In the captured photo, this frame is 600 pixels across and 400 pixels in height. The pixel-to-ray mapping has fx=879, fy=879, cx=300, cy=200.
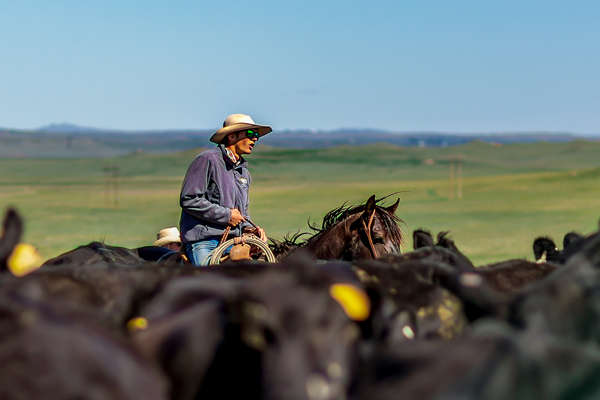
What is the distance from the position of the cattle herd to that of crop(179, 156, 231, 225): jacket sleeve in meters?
3.98

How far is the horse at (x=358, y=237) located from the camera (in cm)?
917

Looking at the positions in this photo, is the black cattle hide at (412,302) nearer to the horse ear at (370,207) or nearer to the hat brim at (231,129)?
the hat brim at (231,129)

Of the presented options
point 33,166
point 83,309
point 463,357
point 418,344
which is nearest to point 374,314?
point 418,344

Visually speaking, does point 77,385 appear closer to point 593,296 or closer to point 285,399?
point 285,399

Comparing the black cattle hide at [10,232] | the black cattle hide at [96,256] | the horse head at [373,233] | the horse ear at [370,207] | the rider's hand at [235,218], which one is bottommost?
the black cattle hide at [96,256]

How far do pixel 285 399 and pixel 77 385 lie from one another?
0.86 m

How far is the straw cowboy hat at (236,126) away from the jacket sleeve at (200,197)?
392mm

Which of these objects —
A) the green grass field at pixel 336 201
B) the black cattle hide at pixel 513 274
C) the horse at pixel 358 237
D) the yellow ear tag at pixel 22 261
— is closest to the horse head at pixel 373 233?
the horse at pixel 358 237

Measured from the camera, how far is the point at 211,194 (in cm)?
902

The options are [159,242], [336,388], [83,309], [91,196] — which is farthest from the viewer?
[91,196]

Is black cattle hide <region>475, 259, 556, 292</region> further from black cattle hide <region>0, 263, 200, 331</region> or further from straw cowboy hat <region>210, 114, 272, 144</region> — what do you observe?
straw cowboy hat <region>210, 114, 272, 144</region>

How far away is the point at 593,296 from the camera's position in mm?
4172

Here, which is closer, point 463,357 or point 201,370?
point 463,357

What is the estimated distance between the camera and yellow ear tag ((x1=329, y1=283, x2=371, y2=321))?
4.30 m
